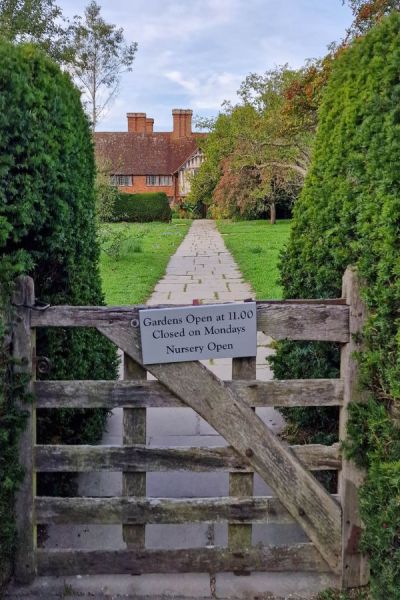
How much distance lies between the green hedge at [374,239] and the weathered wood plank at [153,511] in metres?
0.51

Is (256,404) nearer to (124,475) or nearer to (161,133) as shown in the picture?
(124,475)

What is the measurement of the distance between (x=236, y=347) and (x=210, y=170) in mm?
44936

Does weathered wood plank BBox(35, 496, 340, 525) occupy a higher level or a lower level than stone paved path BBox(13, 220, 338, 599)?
higher

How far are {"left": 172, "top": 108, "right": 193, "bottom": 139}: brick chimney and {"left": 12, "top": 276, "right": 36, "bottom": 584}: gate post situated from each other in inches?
2615

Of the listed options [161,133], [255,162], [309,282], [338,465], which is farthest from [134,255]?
[161,133]

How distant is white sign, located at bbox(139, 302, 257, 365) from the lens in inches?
108

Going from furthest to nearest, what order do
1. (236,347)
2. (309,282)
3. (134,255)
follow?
1. (134,255)
2. (309,282)
3. (236,347)

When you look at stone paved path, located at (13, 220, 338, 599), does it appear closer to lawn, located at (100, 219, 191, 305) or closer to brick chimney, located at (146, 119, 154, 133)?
lawn, located at (100, 219, 191, 305)

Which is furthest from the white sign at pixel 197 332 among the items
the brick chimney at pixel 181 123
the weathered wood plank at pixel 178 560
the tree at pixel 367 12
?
the brick chimney at pixel 181 123

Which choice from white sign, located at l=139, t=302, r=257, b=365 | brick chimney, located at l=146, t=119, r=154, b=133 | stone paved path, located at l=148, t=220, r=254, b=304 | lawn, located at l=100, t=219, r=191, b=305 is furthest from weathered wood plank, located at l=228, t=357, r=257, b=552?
brick chimney, located at l=146, t=119, r=154, b=133

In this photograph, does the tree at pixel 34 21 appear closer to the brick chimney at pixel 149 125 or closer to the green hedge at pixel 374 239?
the green hedge at pixel 374 239

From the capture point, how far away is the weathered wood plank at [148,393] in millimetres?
2807

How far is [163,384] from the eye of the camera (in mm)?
2811

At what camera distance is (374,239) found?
2.65 meters
